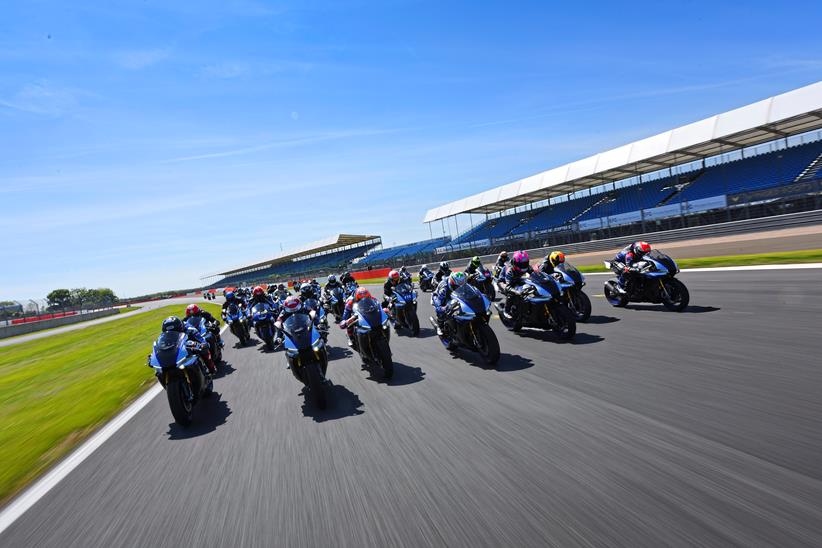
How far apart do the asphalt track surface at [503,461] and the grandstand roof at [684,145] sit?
73.9ft

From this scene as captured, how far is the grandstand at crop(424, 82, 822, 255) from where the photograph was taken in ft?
78.3

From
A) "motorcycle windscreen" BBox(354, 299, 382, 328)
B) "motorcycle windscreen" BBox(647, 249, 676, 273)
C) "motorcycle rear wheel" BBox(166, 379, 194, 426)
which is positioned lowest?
"motorcycle rear wheel" BBox(166, 379, 194, 426)

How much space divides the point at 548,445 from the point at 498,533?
131 cm

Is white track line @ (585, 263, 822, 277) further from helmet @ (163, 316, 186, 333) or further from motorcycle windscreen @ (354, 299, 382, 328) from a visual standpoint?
helmet @ (163, 316, 186, 333)

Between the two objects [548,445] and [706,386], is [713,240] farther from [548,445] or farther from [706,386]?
[548,445]

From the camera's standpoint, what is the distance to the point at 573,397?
5070 millimetres

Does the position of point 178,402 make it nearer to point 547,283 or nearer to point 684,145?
point 547,283

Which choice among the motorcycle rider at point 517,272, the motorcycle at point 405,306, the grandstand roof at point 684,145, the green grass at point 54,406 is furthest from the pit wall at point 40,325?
the motorcycle rider at point 517,272

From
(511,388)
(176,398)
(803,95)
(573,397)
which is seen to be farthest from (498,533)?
(803,95)

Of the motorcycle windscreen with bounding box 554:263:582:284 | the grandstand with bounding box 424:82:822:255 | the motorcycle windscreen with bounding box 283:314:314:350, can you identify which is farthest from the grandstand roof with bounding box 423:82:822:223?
the motorcycle windscreen with bounding box 283:314:314:350

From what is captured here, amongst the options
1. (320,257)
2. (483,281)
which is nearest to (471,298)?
(483,281)

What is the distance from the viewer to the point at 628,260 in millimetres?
10141

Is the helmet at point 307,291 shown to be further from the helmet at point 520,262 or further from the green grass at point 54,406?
the helmet at point 520,262

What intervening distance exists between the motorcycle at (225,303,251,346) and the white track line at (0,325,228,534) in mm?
6440
